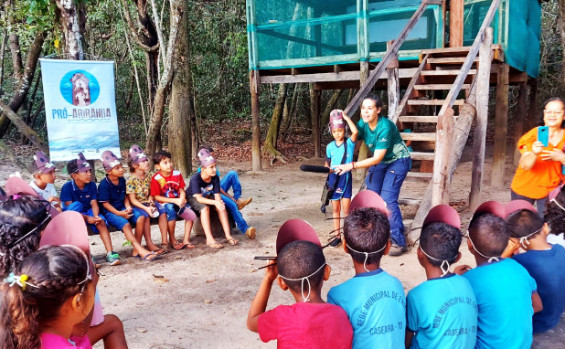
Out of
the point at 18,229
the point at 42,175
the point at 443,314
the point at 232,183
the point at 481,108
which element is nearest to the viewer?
the point at 443,314

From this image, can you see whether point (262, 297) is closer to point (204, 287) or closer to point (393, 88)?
point (204, 287)

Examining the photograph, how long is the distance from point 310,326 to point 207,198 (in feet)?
13.1

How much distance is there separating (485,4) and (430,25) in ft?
3.78

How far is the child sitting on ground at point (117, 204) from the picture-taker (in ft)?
17.2

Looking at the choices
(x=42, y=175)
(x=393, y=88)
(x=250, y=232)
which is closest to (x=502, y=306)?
(x=250, y=232)

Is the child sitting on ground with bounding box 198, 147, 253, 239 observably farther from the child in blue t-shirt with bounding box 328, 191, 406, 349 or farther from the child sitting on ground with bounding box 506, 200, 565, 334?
the child in blue t-shirt with bounding box 328, 191, 406, 349

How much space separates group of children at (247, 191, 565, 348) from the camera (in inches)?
83.6

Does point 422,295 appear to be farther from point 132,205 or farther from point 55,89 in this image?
point 55,89

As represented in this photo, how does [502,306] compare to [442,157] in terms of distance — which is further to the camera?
[442,157]

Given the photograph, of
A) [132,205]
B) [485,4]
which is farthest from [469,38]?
[132,205]

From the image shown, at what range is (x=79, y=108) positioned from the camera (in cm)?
580

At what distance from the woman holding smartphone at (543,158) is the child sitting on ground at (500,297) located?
179 centimetres

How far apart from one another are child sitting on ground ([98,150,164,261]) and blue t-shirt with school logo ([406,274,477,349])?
3.58 meters

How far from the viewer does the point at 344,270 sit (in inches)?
192
